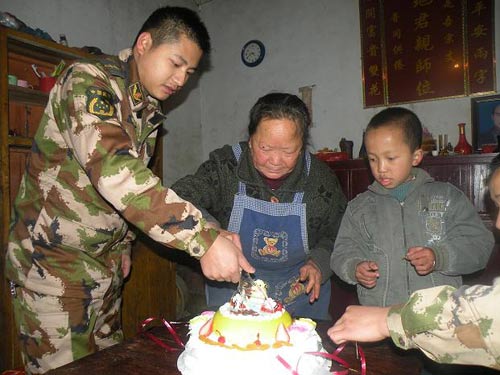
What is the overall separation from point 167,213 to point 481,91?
3843mm

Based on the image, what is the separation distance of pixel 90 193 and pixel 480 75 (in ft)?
12.9

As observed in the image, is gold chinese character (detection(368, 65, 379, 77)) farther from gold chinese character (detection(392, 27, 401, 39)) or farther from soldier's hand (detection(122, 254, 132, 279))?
soldier's hand (detection(122, 254, 132, 279))

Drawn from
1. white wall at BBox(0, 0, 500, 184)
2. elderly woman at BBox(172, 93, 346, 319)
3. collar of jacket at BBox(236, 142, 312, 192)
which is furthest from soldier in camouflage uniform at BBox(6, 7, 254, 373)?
white wall at BBox(0, 0, 500, 184)

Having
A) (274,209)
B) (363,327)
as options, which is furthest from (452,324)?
(274,209)

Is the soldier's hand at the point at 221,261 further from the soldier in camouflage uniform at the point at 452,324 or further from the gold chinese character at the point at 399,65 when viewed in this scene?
the gold chinese character at the point at 399,65

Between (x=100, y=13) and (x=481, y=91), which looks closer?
(x=481, y=91)

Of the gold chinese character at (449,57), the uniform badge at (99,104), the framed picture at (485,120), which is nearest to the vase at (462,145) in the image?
the framed picture at (485,120)

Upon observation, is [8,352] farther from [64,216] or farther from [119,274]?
[64,216]

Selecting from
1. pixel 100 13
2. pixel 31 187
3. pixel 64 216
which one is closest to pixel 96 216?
pixel 64 216

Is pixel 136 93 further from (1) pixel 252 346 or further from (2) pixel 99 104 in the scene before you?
(1) pixel 252 346

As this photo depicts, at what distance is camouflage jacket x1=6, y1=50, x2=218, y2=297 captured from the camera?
1333 mm

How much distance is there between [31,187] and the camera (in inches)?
68.3

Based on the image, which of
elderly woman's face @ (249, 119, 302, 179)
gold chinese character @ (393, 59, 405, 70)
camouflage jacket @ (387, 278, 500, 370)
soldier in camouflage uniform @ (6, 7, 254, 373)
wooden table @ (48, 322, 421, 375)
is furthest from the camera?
gold chinese character @ (393, 59, 405, 70)

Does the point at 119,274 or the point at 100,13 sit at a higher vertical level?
the point at 100,13
